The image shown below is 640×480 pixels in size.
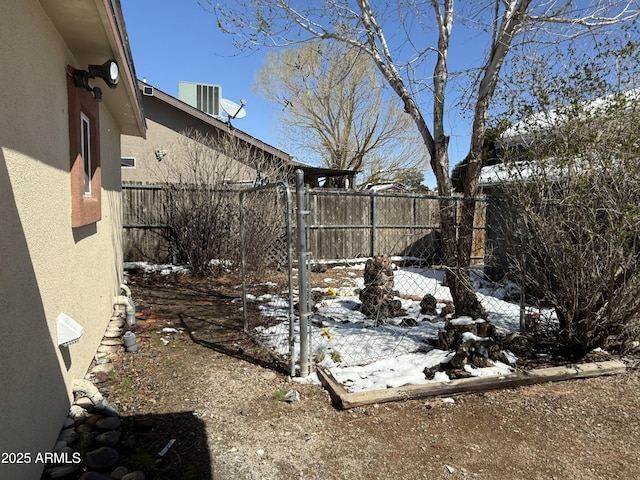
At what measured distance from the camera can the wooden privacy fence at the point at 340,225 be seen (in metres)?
9.81

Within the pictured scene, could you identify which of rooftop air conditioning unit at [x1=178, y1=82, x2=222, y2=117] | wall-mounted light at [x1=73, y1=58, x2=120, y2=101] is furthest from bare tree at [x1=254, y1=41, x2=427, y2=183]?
wall-mounted light at [x1=73, y1=58, x2=120, y2=101]

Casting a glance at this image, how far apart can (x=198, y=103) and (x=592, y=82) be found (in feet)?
50.6

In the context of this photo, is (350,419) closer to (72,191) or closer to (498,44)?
(72,191)

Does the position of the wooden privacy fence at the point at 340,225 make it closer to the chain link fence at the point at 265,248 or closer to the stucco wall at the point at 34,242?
the chain link fence at the point at 265,248

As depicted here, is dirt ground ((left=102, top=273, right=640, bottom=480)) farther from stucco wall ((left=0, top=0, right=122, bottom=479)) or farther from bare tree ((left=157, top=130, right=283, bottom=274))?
bare tree ((left=157, top=130, right=283, bottom=274))

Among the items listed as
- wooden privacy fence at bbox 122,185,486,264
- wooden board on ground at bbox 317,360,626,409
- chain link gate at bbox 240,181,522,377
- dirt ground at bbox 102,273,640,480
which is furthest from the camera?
wooden privacy fence at bbox 122,185,486,264

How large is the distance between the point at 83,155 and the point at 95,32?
52.6 inches

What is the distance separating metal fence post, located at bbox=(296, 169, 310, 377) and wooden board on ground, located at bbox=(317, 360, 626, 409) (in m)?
0.19

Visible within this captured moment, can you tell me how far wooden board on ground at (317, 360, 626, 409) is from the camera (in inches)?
122

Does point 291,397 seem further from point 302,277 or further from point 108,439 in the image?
point 108,439

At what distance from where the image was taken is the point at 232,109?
11875mm

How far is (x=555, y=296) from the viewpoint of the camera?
12.9 feet

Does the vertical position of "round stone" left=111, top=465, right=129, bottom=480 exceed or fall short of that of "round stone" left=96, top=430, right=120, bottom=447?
it falls short

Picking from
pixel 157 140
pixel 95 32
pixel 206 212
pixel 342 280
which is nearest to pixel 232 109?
pixel 157 140
